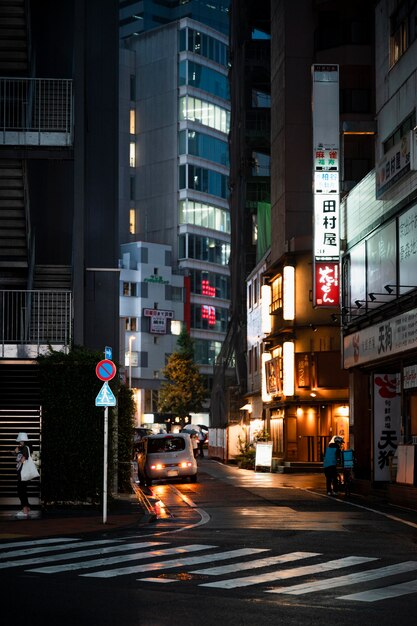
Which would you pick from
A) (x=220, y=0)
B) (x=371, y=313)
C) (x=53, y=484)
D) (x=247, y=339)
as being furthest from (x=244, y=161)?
(x=220, y=0)

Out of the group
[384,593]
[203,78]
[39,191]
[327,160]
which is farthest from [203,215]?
[384,593]

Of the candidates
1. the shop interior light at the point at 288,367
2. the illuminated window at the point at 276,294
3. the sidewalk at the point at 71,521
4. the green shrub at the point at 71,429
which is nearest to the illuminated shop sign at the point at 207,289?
the illuminated window at the point at 276,294

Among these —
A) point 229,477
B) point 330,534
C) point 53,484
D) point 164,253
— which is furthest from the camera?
point 164,253

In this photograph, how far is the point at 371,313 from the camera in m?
37.1

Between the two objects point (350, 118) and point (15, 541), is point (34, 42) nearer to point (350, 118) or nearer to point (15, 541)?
point (15, 541)

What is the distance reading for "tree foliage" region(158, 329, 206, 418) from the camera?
104 metres

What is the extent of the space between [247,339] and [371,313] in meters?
36.7

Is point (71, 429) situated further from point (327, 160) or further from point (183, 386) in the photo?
point (183, 386)

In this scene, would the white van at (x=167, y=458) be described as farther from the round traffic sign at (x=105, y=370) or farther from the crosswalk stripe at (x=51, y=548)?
the crosswalk stripe at (x=51, y=548)

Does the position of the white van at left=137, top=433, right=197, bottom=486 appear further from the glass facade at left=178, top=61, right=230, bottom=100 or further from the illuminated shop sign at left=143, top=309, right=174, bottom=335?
the glass facade at left=178, top=61, right=230, bottom=100

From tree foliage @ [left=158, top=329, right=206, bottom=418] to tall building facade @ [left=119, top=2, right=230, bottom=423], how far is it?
20.2m

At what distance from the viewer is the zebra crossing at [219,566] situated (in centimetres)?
1373

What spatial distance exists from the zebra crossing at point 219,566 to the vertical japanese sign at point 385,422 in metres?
17.8

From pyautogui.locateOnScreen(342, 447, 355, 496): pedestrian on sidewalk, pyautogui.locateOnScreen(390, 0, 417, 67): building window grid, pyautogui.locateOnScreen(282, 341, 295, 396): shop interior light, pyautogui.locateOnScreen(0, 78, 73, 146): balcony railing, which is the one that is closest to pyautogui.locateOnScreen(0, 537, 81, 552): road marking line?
pyautogui.locateOnScreen(0, 78, 73, 146): balcony railing
